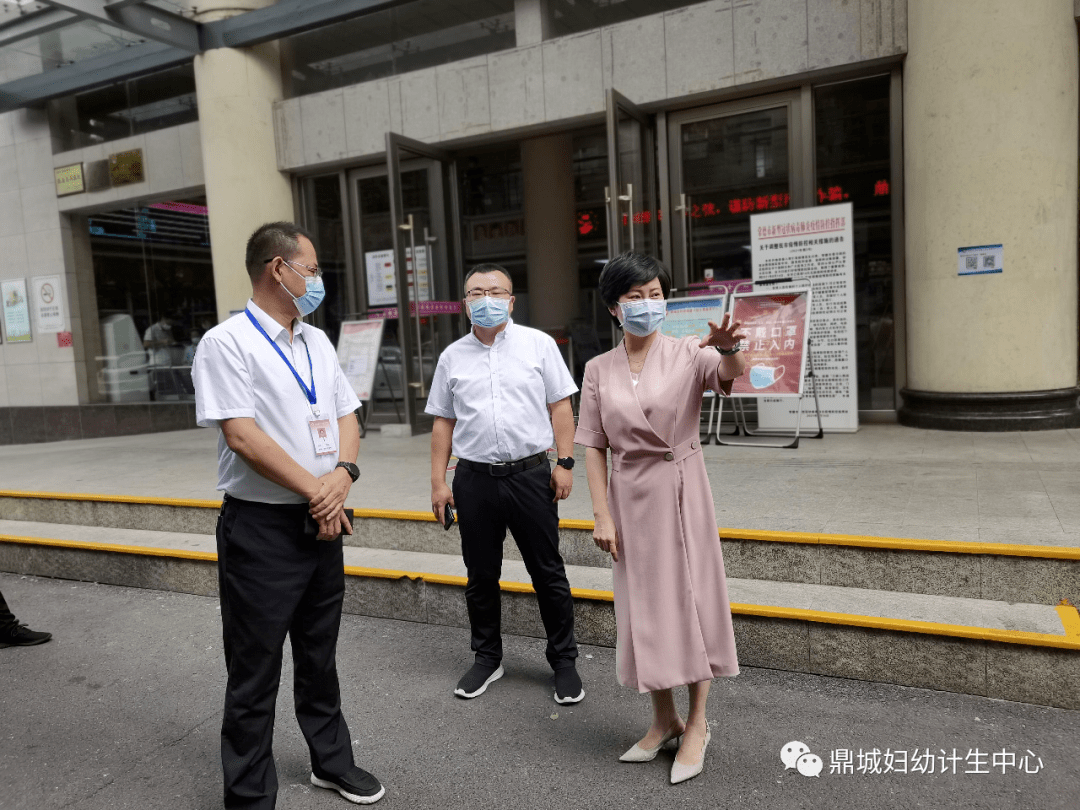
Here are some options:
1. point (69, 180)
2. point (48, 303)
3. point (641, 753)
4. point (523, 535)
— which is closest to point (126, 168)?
point (69, 180)

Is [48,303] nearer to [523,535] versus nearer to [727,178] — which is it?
[727,178]

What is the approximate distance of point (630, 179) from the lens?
7164 millimetres

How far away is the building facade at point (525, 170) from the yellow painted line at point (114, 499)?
2.80 m

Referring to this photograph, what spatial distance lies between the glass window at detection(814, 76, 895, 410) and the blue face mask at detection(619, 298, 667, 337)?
4899 millimetres

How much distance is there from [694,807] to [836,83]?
6.17 meters

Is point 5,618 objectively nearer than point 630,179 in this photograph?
Yes

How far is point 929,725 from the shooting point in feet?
9.02

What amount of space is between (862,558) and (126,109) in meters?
10.3

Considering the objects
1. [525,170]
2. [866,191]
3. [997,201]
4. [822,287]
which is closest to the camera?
[997,201]

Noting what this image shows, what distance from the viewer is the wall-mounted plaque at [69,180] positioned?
10.5 metres

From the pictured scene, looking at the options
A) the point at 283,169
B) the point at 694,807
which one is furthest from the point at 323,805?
the point at 283,169

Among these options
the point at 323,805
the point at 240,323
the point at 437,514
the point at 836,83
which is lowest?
the point at 323,805

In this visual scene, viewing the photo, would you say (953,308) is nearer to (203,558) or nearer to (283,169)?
(203,558)

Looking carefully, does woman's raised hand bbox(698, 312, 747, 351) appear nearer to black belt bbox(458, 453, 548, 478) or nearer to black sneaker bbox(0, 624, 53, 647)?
black belt bbox(458, 453, 548, 478)
